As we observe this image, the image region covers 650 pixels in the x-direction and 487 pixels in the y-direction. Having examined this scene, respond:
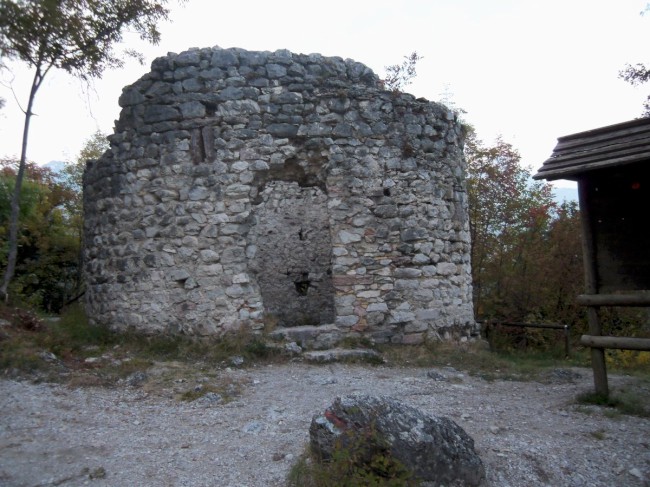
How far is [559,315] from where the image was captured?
44.7 ft

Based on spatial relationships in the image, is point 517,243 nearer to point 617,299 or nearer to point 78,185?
point 617,299

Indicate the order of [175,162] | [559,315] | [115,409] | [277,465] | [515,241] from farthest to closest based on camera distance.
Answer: [515,241] < [559,315] < [175,162] < [115,409] < [277,465]

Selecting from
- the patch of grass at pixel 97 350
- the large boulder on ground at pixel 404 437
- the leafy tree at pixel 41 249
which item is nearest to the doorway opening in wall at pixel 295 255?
the patch of grass at pixel 97 350

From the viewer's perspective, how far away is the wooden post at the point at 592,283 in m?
6.08

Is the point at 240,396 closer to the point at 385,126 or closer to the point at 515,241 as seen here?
the point at 385,126

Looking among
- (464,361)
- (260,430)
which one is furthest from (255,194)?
(260,430)

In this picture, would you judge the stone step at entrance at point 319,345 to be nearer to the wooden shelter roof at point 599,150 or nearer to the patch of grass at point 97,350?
the patch of grass at point 97,350

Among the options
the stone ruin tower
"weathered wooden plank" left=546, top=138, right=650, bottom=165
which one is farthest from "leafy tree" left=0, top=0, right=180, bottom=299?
"weathered wooden plank" left=546, top=138, right=650, bottom=165

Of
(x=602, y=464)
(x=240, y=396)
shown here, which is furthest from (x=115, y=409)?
(x=602, y=464)

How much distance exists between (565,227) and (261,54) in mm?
9550

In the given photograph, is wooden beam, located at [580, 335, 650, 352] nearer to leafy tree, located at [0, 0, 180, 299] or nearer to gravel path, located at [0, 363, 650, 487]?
gravel path, located at [0, 363, 650, 487]

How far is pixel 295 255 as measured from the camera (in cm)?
990

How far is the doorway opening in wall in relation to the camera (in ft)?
31.9

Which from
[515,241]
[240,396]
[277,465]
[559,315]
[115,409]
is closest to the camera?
[277,465]
